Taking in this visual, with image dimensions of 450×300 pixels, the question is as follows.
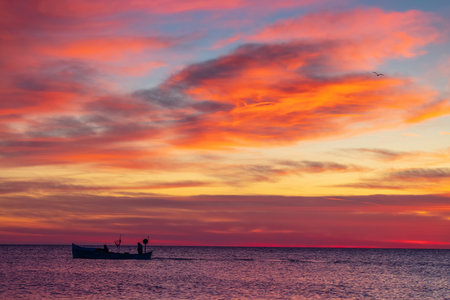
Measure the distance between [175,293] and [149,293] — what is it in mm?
3277

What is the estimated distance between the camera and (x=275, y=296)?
6450 centimetres

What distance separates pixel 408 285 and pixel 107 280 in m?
48.9

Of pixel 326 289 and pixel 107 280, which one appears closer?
pixel 326 289

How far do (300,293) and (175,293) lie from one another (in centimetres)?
1626

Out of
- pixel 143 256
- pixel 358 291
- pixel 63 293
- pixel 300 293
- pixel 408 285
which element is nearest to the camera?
pixel 63 293

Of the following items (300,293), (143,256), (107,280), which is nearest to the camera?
(300,293)

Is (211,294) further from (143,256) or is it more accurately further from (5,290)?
(143,256)

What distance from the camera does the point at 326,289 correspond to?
244ft

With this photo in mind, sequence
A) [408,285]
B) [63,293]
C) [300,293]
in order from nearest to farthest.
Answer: [63,293] → [300,293] → [408,285]

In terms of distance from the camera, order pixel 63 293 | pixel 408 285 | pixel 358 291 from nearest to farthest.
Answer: pixel 63 293 < pixel 358 291 < pixel 408 285

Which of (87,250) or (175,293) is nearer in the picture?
(175,293)

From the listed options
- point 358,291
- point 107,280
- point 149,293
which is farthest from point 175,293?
point 358,291

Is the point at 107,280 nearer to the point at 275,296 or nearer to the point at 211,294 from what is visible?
the point at 211,294

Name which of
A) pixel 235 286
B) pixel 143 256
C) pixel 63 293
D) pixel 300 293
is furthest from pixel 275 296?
pixel 143 256
